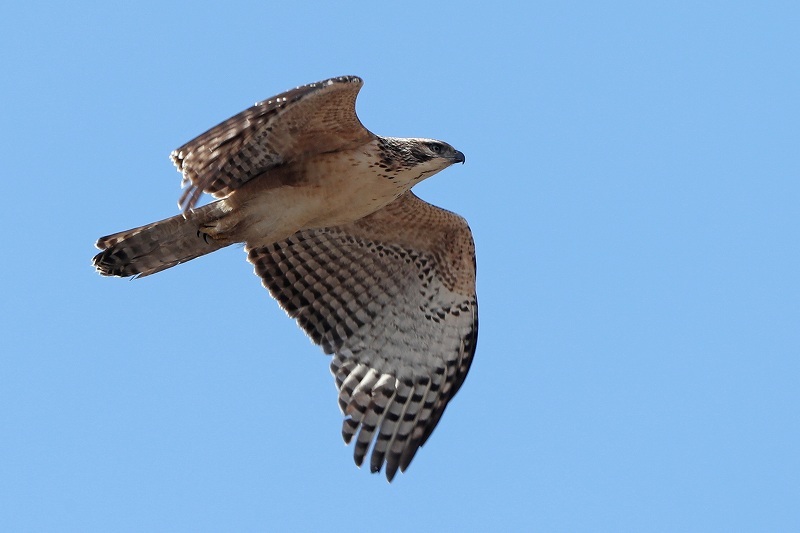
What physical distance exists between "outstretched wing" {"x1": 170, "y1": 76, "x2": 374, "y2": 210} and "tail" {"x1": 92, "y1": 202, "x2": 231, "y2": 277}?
1.11 feet

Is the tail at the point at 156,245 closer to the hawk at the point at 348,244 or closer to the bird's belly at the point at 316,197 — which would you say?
the hawk at the point at 348,244

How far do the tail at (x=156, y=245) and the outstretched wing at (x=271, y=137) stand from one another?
338 millimetres

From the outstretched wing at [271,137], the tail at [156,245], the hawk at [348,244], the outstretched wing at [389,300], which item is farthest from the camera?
the outstretched wing at [389,300]

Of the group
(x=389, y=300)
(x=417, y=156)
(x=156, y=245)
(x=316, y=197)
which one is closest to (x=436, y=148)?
(x=417, y=156)

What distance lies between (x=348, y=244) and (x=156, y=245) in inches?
87.4

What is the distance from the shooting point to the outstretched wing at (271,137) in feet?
35.7

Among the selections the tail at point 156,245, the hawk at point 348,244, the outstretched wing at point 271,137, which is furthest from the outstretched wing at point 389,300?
the outstretched wing at point 271,137

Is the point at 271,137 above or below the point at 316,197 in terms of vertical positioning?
above

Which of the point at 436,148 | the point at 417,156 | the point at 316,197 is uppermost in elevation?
the point at 436,148

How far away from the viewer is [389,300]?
44.1ft

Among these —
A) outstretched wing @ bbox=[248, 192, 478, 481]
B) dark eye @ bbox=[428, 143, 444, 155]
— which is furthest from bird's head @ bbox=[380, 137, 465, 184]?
outstretched wing @ bbox=[248, 192, 478, 481]

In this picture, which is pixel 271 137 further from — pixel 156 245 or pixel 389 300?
pixel 389 300

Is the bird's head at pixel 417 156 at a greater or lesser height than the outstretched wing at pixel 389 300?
greater

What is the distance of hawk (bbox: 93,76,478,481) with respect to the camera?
1154 cm
